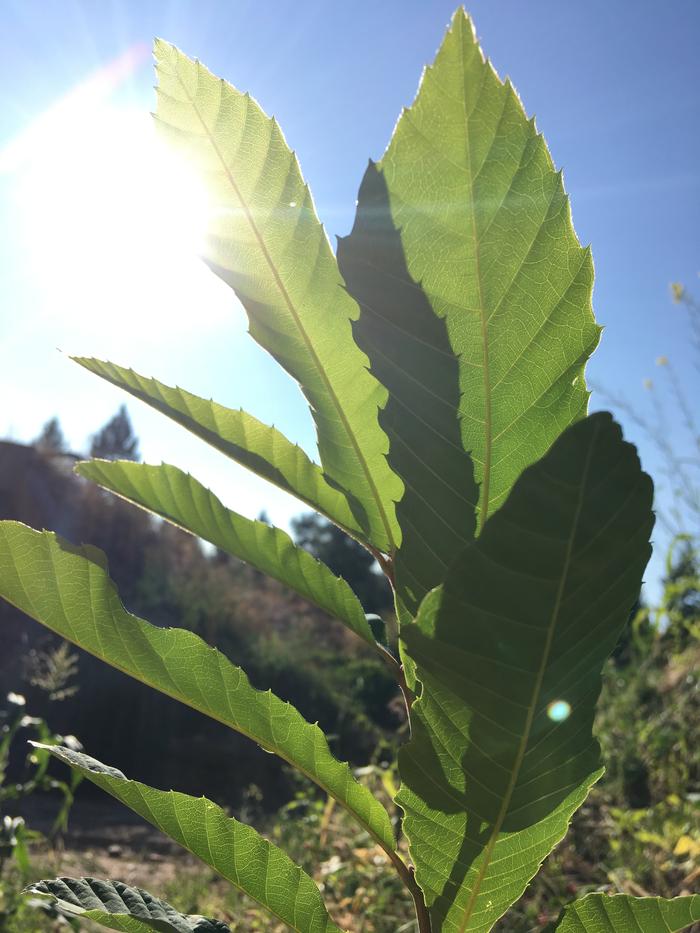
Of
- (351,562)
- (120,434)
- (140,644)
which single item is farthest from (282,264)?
(120,434)

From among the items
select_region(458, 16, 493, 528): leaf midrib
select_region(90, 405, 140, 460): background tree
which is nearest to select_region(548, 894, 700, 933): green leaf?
select_region(458, 16, 493, 528): leaf midrib

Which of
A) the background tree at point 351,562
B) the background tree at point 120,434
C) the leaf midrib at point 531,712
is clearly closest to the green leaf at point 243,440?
the leaf midrib at point 531,712

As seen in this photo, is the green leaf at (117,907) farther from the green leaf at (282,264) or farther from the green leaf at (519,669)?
the green leaf at (282,264)

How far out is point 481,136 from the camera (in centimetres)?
41

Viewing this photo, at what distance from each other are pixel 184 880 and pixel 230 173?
3.92 metres

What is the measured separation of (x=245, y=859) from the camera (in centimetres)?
52

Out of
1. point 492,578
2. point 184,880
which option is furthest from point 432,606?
point 184,880

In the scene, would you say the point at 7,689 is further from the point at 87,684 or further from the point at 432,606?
the point at 432,606

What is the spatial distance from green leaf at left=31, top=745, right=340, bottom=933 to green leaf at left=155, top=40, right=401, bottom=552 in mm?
227

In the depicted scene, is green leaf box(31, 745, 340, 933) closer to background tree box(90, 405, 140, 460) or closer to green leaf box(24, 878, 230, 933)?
green leaf box(24, 878, 230, 933)

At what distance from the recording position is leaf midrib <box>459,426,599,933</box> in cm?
33

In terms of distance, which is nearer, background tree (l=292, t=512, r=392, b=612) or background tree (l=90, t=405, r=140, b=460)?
background tree (l=292, t=512, r=392, b=612)

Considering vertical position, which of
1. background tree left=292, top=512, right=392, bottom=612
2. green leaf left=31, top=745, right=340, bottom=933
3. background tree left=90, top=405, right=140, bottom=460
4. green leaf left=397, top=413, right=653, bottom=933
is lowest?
green leaf left=31, top=745, right=340, bottom=933

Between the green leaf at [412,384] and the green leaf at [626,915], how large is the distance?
9.8 inches
